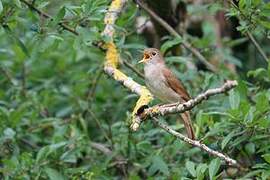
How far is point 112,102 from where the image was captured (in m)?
6.75

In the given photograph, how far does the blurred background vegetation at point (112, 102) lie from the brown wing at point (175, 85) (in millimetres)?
203

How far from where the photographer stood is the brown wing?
5242mm

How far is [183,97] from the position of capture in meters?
5.24

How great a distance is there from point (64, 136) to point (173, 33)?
47.0 inches

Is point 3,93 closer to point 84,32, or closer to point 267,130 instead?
point 84,32

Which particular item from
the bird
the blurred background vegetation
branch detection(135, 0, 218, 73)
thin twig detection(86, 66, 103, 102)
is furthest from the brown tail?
thin twig detection(86, 66, 103, 102)

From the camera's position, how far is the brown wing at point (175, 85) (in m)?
5.24

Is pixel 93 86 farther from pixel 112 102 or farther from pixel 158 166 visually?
pixel 158 166

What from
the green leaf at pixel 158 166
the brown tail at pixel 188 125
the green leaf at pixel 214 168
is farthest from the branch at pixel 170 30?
the green leaf at pixel 214 168

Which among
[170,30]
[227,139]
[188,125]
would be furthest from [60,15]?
[170,30]

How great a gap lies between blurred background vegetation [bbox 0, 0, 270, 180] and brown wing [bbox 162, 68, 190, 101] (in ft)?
0.67

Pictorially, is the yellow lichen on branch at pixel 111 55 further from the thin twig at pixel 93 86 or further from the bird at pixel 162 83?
the thin twig at pixel 93 86

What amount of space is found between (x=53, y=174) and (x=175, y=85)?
43.5 inches

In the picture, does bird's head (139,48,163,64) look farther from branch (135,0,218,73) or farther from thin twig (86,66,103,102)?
thin twig (86,66,103,102)
